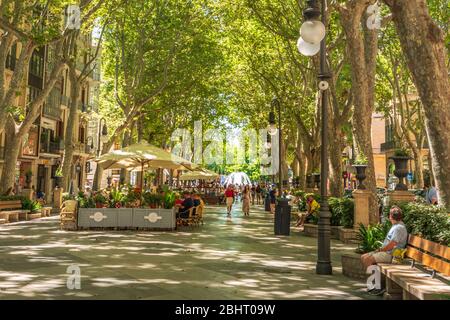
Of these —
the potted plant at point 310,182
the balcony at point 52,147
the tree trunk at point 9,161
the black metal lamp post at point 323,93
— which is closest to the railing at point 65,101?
the balcony at point 52,147

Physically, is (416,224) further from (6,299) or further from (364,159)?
(6,299)

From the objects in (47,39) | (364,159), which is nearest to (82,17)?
(47,39)

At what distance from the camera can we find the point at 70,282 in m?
7.13

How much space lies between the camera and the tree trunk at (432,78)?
7625 mm

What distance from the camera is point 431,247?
19.7ft

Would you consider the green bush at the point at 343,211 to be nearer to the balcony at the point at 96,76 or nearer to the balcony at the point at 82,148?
the balcony at the point at 82,148

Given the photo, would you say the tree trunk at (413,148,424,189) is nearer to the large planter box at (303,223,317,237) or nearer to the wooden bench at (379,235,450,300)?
the large planter box at (303,223,317,237)

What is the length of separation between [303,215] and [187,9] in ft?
44.5

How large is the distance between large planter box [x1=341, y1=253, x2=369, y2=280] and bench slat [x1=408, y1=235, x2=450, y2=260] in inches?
49.9

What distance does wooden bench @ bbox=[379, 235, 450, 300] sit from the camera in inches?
204

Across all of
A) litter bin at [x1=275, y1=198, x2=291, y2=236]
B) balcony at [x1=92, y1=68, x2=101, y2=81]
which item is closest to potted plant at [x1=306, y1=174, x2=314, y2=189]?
litter bin at [x1=275, y1=198, x2=291, y2=236]

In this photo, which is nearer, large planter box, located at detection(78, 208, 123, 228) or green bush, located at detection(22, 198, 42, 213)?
large planter box, located at detection(78, 208, 123, 228)

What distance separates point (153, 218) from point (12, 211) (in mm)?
6502

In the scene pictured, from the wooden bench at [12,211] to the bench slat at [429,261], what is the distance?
15.3 m
